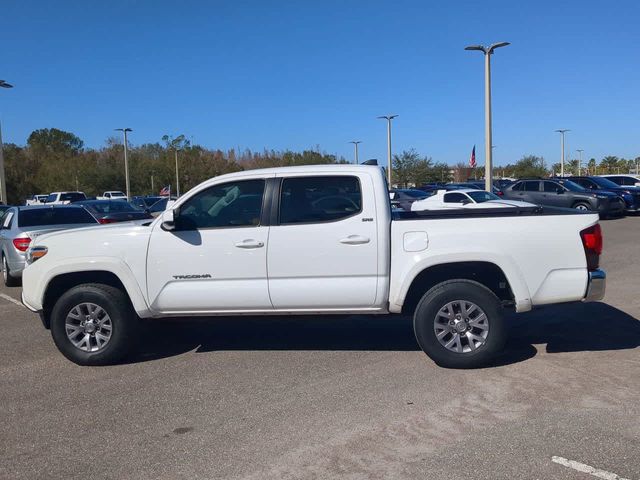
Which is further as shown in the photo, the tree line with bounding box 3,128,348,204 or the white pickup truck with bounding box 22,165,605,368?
the tree line with bounding box 3,128,348,204

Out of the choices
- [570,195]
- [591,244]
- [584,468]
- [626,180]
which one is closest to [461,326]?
[591,244]

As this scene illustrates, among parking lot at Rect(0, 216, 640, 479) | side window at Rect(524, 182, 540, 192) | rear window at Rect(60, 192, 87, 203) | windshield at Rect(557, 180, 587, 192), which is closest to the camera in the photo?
parking lot at Rect(0, 216, 640, 479)

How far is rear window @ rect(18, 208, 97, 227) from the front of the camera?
39.9 feet

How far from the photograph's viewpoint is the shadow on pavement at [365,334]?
657 centimetres

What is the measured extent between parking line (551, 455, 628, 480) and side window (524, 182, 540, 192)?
22922 millimetres

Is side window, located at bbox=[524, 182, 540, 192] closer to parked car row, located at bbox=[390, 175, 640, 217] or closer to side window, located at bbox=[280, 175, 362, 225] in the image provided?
parked car row, located at bbox=[390, 175, 640, 217]

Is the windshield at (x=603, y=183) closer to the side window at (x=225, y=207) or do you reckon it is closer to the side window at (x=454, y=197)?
the side window at (x=454, y=197)

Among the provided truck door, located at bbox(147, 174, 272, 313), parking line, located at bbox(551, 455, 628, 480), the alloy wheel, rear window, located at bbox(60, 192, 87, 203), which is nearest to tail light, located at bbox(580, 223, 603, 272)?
the alloy wheel

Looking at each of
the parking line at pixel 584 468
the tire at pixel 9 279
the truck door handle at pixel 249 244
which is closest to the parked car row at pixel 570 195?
the tire at pixel 9 279

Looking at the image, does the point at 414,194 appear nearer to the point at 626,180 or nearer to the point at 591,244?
the point at 626,180

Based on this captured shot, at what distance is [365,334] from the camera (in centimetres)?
730

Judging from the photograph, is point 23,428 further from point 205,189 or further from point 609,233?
point 609,233

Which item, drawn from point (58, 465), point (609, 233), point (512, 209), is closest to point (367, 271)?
point (512, 209)

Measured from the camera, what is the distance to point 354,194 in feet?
19.7
